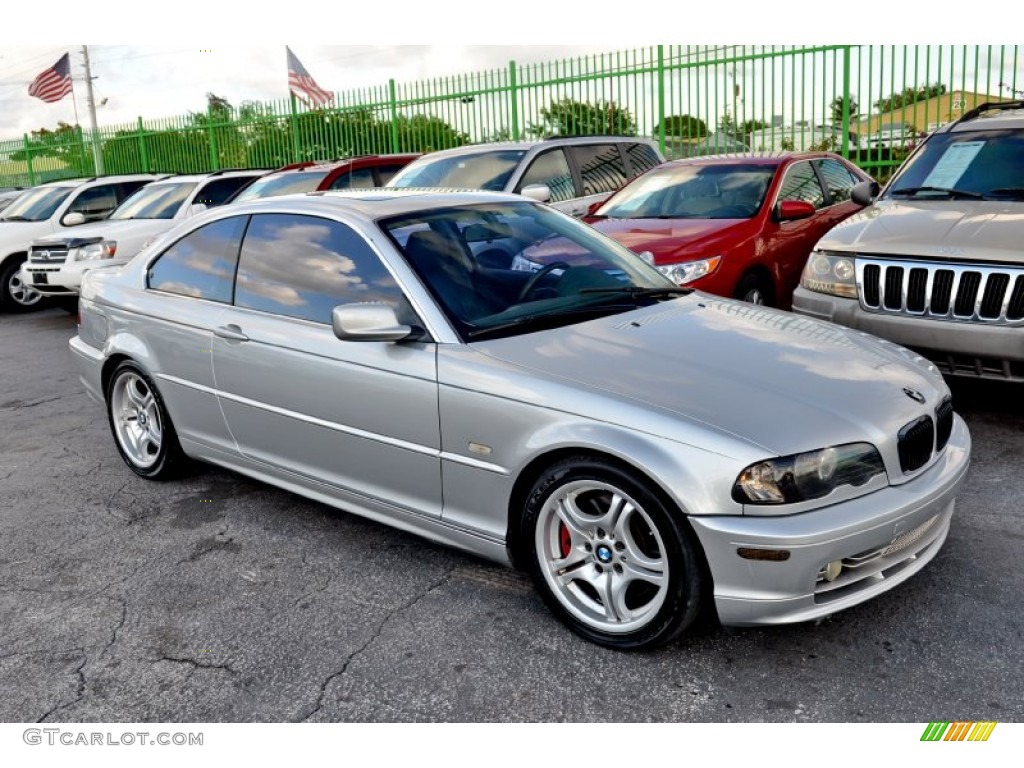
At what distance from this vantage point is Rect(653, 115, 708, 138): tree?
13.5 m

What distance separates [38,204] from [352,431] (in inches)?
462

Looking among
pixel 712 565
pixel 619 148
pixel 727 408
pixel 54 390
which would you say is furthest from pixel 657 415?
pixel 619 148

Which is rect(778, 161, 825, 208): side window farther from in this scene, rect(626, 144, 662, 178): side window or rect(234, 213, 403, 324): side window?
rect(234, 213, 403, 324): side window

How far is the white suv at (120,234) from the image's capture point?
1102cm

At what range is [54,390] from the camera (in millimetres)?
7848

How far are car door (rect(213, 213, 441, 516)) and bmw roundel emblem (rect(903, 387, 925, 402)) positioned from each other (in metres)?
1.69

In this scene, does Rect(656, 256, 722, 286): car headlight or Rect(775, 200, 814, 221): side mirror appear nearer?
Rect(656, 256, 722, 286): car headlight

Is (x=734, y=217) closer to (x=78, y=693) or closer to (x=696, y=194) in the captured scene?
(x=696, y=194)

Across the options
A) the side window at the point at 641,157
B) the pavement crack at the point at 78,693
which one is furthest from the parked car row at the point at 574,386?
the side window at the point at 641,157

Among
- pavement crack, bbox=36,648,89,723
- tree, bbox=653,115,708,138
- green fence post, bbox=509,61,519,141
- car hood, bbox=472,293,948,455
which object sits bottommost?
pavement crack, bbox=36,648,89,723

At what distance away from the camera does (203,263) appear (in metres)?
4.74

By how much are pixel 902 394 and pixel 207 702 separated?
255 cm

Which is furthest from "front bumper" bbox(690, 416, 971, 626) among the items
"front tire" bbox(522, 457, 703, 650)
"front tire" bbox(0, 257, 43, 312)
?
"front tire" bbox(0, 257, 43, 312)

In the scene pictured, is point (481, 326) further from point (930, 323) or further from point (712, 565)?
point (930, 323)
